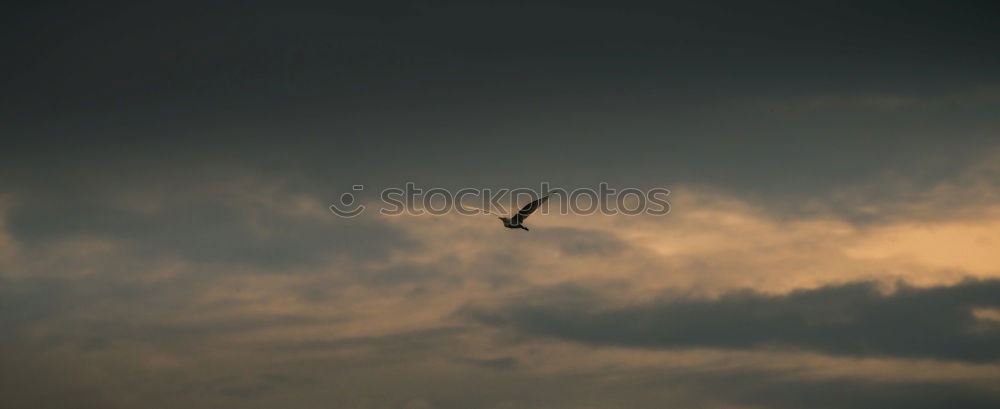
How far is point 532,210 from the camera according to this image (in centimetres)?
9938
